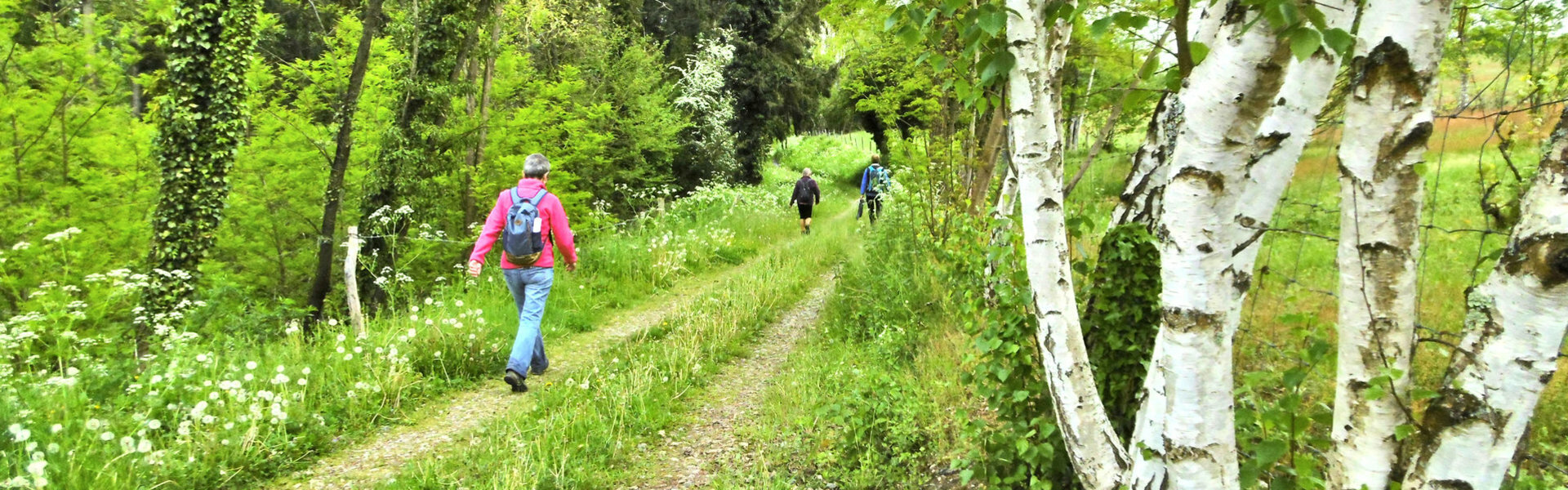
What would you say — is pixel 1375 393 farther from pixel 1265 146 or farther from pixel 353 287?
pixel 353 287

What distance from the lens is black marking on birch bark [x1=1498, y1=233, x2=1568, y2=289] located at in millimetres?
1406

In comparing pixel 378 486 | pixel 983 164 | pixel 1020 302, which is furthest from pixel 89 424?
pixel 983 164

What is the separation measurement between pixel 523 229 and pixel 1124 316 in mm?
4202

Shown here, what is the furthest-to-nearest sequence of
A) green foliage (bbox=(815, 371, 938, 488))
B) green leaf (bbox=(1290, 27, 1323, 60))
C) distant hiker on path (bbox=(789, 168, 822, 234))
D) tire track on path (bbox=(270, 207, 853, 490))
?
1. distant hiker on path (bbox=(789, 168, 822, 234))
2. tire track on path (bbox=(270, 207, 853, 490))
3. green foliage (bbox=(815, 371, 938, 488))
4. green leaf (bbox=(1290, 27, 1323, 60))

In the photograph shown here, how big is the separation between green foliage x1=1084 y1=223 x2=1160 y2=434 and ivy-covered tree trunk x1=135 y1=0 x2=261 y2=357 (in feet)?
31.1

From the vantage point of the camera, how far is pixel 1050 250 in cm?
240

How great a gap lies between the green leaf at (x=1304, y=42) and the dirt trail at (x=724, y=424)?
139 inches

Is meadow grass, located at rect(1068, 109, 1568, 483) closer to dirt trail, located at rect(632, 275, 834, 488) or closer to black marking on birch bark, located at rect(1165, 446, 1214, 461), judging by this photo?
black marking on birch bark, located at rect(1165, 446, 1214, 461)

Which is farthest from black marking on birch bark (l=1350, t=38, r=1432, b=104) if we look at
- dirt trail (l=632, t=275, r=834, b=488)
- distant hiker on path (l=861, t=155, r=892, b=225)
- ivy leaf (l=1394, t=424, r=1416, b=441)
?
distant hiker on path (l=861, t=155, r=892, b=225)

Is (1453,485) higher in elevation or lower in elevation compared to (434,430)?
higher

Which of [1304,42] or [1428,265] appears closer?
[1304,42]

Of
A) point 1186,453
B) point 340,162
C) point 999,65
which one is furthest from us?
point 340,162

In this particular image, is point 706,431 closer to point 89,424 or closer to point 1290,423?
point 89,424

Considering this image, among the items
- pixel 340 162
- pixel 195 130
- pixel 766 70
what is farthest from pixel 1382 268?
pixel 766 70
